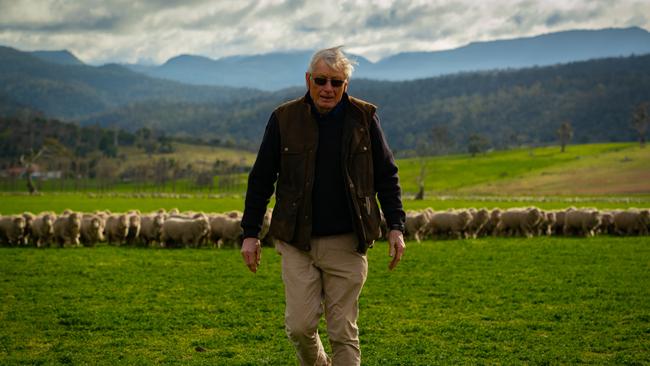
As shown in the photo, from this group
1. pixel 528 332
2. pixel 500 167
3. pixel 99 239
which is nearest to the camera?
pixel 528 332

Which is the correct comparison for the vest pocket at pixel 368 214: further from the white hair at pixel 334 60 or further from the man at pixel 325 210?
the white hair at pixel 334 60

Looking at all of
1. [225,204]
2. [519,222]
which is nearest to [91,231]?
[519,222]

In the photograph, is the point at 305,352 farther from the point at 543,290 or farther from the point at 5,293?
the point at 5,293

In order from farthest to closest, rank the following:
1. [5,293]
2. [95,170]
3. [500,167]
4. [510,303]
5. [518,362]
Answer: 1. [95,170]
2. [500,167]
3. [5,293]
4. [510,303]
5. [518,362]

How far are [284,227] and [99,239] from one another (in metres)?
19.3

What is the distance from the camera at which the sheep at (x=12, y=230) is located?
23047mm

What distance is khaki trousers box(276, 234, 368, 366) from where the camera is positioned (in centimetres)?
640

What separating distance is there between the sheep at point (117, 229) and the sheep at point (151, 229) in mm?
575

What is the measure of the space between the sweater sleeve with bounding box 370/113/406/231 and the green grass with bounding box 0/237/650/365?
2.50 metres

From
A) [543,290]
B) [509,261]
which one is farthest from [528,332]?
[509,261]

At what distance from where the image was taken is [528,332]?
9961 millimetres

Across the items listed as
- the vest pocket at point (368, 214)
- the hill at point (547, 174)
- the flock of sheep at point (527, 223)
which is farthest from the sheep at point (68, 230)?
the hill at point (547, 174)

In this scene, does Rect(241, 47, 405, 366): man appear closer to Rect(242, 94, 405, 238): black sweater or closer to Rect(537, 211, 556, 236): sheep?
Rect(242, 94, 405, 238): black sweater

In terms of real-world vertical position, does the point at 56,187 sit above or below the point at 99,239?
below
